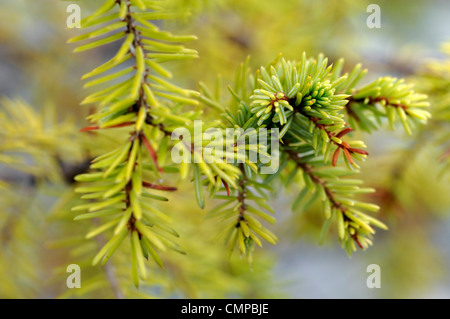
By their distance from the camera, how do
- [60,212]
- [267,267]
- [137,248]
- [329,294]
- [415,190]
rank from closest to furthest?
1. [137,248]
2. [60,212]
3. [267,267]
4. [415,190]
5. [329,294]

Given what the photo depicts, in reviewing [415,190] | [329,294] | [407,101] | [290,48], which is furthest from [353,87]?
[329,294]

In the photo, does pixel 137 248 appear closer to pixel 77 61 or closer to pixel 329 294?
pixel 77 61

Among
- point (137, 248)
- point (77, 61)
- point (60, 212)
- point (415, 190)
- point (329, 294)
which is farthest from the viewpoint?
point (329, 294)

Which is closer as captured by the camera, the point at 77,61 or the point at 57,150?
the point at 57,150

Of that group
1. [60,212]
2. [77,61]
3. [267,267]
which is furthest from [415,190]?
[77,61]

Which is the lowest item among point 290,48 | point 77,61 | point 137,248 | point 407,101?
point 137,248

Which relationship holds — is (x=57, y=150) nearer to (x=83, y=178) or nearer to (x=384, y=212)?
(x=83, y=178)

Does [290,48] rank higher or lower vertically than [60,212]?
higher
